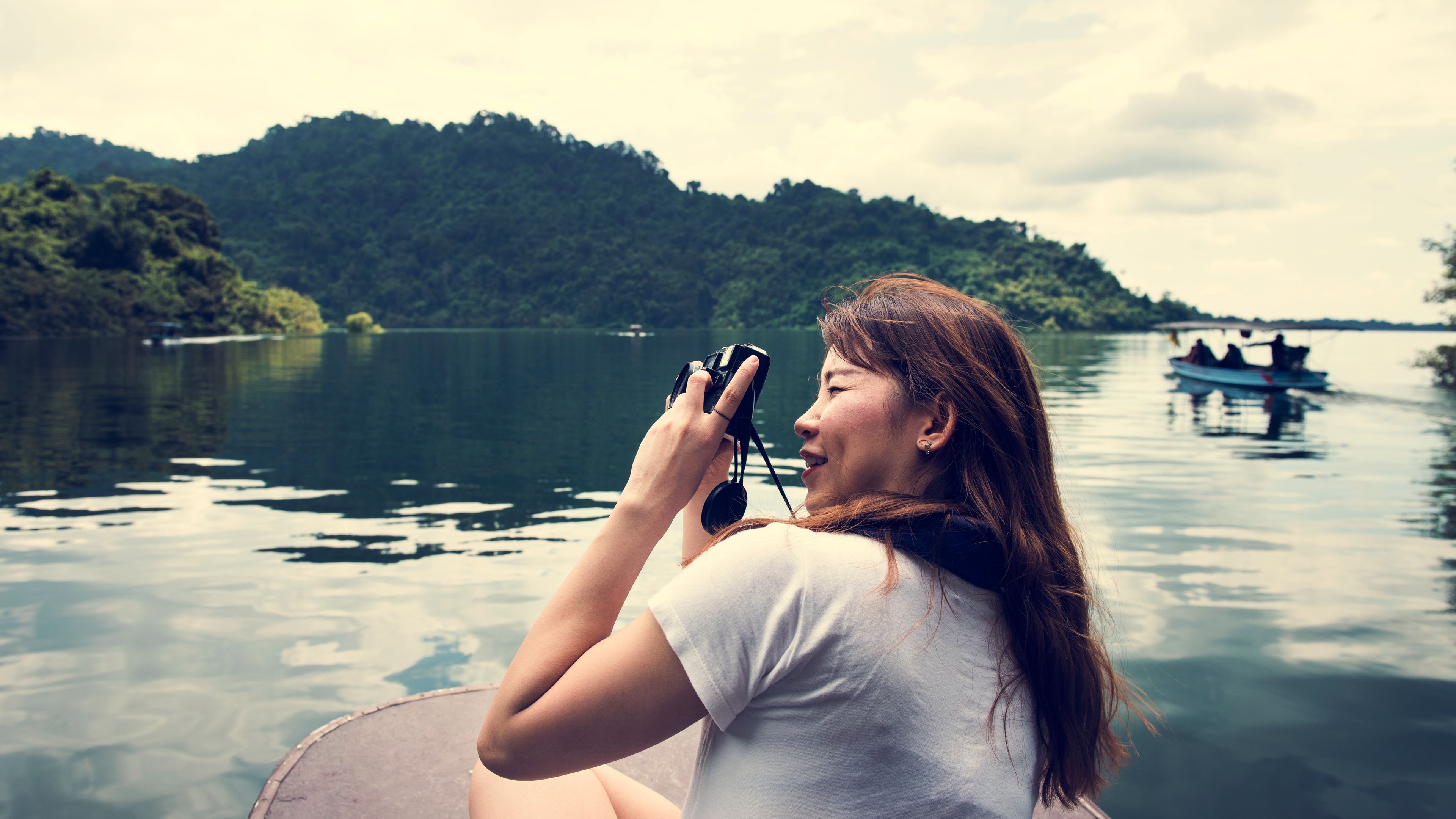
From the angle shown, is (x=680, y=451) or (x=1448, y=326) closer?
(x=680, y=451)

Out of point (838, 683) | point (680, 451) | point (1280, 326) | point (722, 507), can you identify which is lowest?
point (838, 683)

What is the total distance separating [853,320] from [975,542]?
Answer: 345 mm

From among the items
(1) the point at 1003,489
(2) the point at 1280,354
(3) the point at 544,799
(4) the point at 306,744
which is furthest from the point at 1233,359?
(3) the point at 544,799

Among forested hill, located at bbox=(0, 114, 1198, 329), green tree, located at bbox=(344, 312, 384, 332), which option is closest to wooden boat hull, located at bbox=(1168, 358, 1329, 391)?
forested hill, located at bbox=(0, 114, 1198, 329)

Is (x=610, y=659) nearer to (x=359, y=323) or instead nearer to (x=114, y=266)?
(x=114, y=266)

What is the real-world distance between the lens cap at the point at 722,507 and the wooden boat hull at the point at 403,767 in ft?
3.83

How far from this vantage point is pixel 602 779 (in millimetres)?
1624

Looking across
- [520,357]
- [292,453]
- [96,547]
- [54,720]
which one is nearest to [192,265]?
[520,357]

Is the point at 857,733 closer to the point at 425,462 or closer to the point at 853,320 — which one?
the point at 853,320

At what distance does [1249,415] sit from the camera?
20203 mm

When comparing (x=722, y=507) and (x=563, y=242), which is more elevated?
(x=563, y=242)

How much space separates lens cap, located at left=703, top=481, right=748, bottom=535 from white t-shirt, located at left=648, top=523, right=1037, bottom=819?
1.06 ft

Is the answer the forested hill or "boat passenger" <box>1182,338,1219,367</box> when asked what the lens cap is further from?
the forested hill

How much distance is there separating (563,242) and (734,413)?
123479 millimetres
